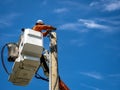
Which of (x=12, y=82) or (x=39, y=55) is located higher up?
(x=39, y=55)

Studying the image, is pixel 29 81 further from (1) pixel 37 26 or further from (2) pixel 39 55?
(1) pixel 37 26

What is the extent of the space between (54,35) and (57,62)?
83cm

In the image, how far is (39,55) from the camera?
22.0 ft

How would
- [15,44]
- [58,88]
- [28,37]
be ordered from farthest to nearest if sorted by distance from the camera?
[15,44]
[28,37]
[58,88]

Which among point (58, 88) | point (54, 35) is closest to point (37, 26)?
point (54, 35)

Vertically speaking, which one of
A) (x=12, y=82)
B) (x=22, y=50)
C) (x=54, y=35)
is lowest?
(x=12, y=82)

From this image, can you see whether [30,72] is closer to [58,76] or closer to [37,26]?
[58,76]

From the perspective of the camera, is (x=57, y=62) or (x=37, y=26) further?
(x=37, y=26)

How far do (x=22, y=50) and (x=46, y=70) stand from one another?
91cm

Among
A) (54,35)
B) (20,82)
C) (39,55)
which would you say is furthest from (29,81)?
(54,35)

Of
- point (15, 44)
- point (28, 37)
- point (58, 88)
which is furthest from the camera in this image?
point (15, 44)

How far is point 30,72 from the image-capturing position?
679cm

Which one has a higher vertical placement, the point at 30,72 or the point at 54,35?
the point at 54,35

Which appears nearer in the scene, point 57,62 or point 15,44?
point 57,62
